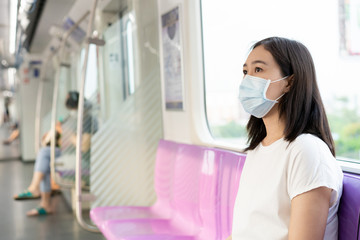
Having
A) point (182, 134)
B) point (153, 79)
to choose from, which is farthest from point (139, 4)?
point (182, 134)

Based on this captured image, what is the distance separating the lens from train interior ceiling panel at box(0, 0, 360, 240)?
1430 millimetres

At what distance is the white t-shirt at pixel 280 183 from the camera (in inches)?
51.3

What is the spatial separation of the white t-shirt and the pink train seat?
1.96ft

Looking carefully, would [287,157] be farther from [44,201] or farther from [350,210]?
[44,201]

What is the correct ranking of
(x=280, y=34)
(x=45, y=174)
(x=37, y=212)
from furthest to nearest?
1. (x=45, y=174)
2. (x=37, y=212)
3. (x=280, y=34)

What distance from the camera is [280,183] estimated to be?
1.39 meters

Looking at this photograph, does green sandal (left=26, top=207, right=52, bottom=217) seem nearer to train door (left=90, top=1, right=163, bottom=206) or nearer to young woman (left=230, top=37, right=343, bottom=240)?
train door (left=90, top=1, right=163, bottom=206)

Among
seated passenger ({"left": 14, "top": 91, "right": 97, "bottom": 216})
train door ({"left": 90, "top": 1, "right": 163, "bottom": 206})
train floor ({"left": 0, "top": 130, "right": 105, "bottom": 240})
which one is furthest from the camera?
seated passenger ({"left": 14, "top": 91, "right": 97, "bottom": 216})

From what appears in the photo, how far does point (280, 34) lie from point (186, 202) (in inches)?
47.5

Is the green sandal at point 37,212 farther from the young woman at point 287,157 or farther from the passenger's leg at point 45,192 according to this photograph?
the young woman at point 287,157

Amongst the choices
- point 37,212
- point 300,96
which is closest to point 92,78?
point 37,212

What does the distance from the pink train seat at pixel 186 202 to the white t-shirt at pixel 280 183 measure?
0.60m

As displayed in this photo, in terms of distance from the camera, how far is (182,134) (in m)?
3.42

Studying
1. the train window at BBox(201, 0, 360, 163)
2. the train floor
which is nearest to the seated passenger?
the train floor
